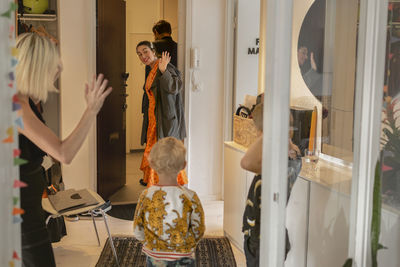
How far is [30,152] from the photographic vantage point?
1350 mm

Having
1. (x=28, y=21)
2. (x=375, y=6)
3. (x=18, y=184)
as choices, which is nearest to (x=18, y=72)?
(x=18, y=184)

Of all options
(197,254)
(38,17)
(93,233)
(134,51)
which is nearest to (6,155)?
(197,254)

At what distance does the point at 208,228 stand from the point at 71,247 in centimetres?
101

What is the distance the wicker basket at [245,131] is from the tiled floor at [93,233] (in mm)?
707

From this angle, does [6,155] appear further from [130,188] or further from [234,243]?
[130,188]

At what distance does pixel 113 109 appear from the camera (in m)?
4.38

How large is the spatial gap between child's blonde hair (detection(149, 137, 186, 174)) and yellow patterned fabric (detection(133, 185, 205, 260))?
0.07 meters

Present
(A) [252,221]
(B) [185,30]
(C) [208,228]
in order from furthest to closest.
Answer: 1. (B) [185,30]
2. (C) [208,228]
3. (A) [252,221]

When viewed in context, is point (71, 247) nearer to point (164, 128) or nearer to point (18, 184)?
point (164, 128)

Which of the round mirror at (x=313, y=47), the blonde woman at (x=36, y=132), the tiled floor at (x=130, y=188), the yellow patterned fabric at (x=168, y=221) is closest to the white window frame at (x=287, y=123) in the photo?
the round mirror at (x=313, y=47)

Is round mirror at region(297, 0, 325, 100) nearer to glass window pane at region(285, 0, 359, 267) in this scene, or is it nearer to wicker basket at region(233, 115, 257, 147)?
glass window pane at region(285, 0, 359, 267)

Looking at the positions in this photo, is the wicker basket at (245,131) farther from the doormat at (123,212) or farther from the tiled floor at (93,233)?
the doormat at (123,212)

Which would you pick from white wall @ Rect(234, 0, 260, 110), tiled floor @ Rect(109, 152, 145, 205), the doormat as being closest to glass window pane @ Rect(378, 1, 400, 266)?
the doormat

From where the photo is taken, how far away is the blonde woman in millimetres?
1262
